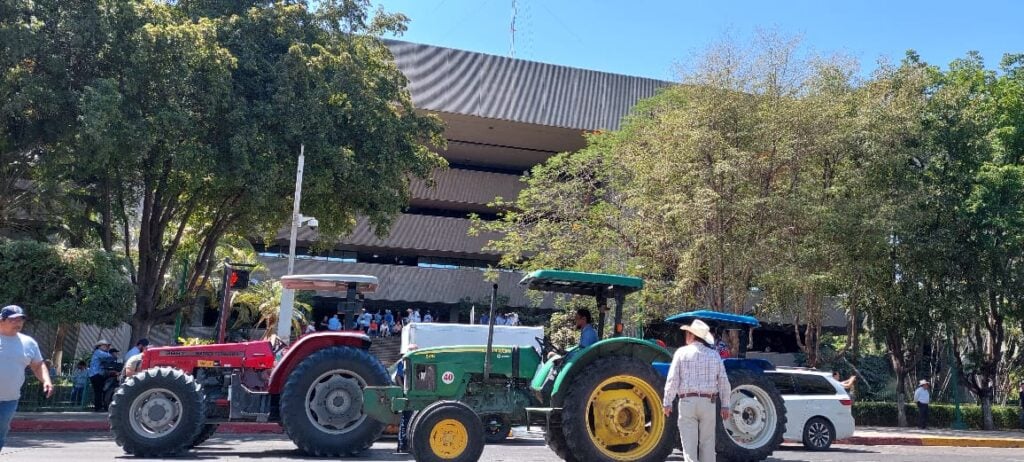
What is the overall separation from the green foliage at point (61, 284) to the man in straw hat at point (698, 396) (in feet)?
46.1

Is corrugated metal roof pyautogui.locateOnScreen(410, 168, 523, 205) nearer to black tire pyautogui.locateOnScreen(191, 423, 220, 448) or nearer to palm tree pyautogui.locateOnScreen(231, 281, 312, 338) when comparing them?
palm tree pyautogui.locateOnScreen(231, 281, 312, 338)

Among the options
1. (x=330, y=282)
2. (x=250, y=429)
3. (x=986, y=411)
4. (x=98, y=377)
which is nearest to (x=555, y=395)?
(x=330, y=282)

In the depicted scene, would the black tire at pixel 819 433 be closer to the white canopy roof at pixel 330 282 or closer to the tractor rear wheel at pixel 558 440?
the tractor rear wheel at pixel 558 440

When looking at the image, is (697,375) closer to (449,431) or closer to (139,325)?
(449,431)

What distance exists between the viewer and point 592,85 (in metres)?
40.9

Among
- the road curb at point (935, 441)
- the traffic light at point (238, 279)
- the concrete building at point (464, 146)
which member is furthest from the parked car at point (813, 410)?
the concrete building at point (464, 146)

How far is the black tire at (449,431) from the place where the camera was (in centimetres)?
891

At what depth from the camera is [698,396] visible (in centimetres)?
756

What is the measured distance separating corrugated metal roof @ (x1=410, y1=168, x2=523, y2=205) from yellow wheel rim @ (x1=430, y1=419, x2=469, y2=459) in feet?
111

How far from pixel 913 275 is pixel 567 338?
912cm

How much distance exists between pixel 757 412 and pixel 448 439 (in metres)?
4.37

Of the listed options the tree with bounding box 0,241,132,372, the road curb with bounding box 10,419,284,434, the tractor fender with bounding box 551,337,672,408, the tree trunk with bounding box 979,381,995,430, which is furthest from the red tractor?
the tree trunk with bounding box 979,381,995,430

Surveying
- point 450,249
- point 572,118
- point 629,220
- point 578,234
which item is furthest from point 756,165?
point 450,249

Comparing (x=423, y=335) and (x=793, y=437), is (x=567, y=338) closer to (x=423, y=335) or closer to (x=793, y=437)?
(x=423, y=335)
